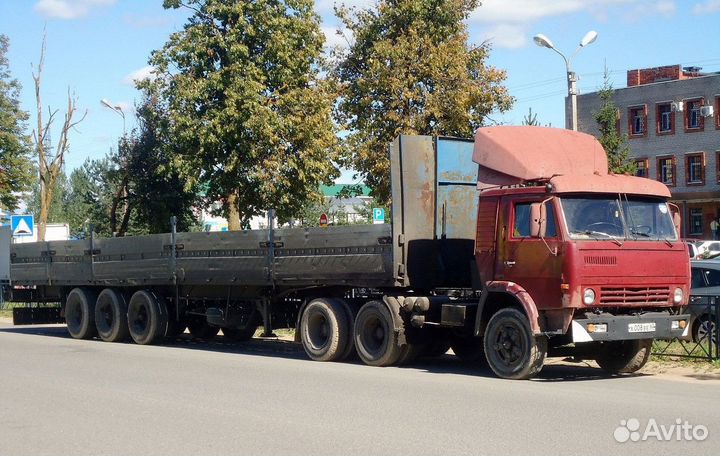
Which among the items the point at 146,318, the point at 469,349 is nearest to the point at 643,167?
the point at 146,318

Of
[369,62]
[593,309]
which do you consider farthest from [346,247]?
[369,62]

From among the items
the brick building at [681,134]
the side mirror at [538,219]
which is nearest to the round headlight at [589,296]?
the side mirror at [538,219]

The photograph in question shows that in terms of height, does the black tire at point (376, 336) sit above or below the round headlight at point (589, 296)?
below

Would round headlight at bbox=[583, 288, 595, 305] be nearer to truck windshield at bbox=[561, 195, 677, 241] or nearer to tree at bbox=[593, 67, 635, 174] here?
truck windshield at bbox=[561, 195, 677, 241]

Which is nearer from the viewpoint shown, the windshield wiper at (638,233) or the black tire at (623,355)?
the windshield wiper at (638,233)

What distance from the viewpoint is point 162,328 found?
19.6 m

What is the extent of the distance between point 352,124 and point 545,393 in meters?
23.0

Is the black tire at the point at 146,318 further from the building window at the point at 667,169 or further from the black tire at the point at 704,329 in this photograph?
the building window at the point at 667,169

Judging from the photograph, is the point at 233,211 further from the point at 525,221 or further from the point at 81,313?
the point at 525,221

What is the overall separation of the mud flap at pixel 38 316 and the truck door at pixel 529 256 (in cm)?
1279

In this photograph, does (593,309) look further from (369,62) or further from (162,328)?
(369,62)

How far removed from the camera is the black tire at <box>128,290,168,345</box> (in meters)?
19.5

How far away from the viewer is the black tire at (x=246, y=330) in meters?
17.8

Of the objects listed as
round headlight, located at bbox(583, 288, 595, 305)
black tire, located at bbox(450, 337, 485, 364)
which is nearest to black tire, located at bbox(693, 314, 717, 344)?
round headlight, located at bbox(583, 288, 595, 305)
